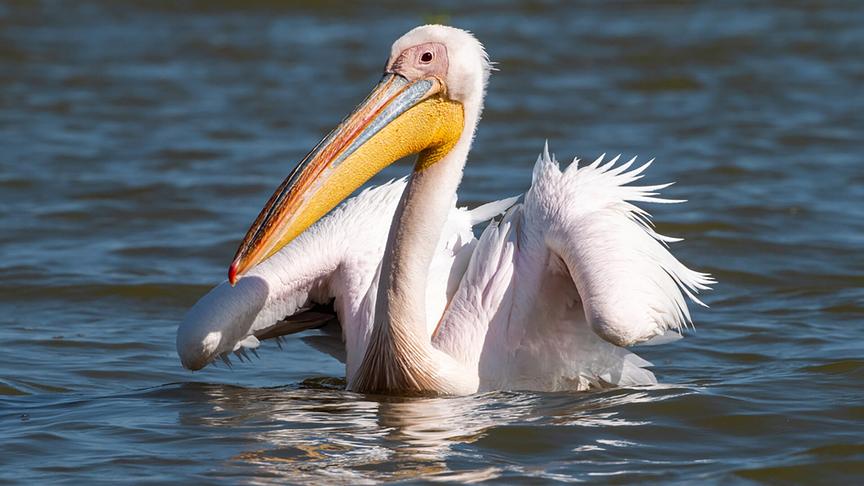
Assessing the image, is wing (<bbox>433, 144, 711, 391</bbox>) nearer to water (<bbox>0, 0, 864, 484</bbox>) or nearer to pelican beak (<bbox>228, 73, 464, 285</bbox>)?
water (<bbox>0, 0, 864, 484</bbox>)

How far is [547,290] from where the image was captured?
16.1 feet

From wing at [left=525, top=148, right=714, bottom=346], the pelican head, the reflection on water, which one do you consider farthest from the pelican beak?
the reflection on water

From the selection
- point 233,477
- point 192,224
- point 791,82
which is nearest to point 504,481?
point 233,477

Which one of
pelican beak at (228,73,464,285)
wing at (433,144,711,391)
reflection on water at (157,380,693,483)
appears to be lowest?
reflection on water at (157,380,693,483)

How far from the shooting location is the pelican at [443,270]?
15.1ft

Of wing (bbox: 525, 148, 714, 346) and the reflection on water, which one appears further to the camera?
wing (bbox: 525, 148, 714, 346)

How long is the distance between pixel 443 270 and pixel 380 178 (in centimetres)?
411

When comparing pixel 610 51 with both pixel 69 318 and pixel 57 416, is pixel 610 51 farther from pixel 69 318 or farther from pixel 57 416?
pixel 57 416

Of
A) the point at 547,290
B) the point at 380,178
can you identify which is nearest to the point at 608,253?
the point at 547,290

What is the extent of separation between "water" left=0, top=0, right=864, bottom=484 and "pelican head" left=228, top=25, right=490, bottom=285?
68cm

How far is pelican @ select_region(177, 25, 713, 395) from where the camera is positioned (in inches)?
181

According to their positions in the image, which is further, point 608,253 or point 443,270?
point 443,270

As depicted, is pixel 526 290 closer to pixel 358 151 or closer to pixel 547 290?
pixel 547 290

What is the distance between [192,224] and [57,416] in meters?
3.57
